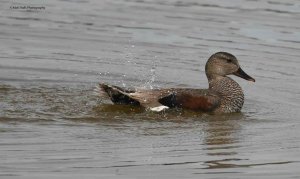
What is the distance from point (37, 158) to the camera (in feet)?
29.5

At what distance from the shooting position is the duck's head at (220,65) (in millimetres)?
12875

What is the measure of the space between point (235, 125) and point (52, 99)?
7.71ft

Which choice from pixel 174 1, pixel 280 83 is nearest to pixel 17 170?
pixel 280 83

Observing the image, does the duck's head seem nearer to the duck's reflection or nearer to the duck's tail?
the duck's reflection

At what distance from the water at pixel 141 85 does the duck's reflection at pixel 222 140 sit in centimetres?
1

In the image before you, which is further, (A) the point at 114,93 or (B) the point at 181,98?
(A) the point at 114,93

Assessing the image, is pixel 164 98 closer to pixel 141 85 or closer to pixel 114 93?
pixel 114 93

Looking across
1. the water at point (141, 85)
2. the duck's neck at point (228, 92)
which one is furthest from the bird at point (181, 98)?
the water at point (141, 85)

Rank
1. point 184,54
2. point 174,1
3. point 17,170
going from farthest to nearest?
1. point 174,1
2. point 184,54
3. point 17,170

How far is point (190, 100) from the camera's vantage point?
39.0 feet

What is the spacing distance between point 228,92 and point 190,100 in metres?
0.90

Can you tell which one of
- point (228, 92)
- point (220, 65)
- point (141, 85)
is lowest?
point (141, 85)

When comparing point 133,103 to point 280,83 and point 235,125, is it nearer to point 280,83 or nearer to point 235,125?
point 235,125

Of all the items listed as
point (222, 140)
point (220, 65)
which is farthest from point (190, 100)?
point (222, 140)
